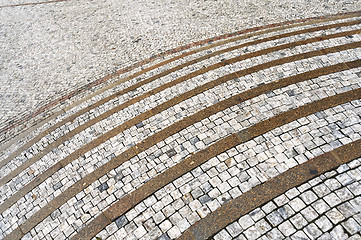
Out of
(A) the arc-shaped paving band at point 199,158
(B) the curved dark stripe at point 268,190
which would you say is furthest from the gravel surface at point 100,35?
(B) the curved dark stripe at point 268,190

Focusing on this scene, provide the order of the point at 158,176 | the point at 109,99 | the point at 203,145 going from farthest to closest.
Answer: the point at 109,99 < the point at 203,145 < the point at 158,176

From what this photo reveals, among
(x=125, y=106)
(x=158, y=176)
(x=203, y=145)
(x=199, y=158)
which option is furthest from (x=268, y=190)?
(x=125, y=106)

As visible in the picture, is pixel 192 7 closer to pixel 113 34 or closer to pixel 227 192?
pixel 113 34

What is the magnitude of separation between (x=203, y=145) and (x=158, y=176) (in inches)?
42.5

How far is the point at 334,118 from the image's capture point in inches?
195

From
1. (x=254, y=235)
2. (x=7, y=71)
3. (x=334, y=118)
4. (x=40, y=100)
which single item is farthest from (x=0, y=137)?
(x=334, y=118)

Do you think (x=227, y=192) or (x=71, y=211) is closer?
(x=227, y=192)

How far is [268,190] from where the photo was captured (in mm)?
4176

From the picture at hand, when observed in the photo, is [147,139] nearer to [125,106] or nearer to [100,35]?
[125,106]

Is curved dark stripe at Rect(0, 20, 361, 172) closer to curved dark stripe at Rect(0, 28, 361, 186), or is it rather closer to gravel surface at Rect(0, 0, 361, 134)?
curved dark stripe at Rect(0, 28, 361, 186)

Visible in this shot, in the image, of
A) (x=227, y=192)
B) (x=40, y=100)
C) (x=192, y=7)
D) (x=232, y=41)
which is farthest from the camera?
(x=192, y=7)

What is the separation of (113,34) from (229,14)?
14.5 feet

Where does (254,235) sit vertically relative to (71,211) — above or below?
below

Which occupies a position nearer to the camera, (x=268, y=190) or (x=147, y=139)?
(x=268, y=190)
